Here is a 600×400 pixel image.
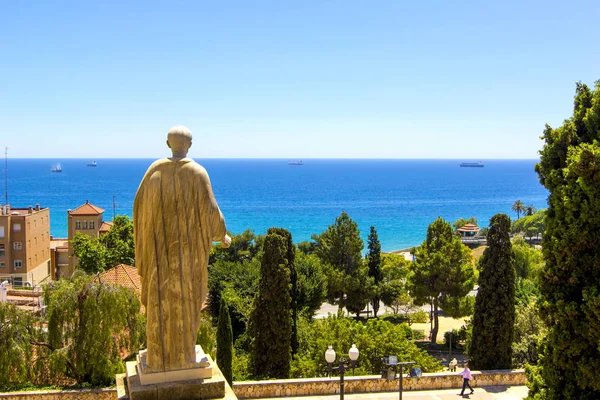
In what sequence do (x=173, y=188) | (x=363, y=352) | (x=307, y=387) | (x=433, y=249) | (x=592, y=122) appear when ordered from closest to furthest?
1. (x=173, y=188)
2. (x=592, y=122)
3. (x=307, y=387)
4. (x=363, y=352)
5. (x=433, y=249)

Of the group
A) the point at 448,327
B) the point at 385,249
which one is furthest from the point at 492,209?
the point at 448,327

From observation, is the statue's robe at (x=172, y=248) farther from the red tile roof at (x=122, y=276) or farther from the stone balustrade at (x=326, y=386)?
the red tile roof at (x=122, y=276)

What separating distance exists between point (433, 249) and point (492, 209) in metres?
132

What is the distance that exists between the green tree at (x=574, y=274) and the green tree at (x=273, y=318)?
974cm

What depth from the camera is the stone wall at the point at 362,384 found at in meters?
15.0

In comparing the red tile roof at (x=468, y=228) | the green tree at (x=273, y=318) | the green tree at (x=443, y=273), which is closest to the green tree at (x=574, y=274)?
the green tree at (x=273, y=318)

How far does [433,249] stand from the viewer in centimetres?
3052

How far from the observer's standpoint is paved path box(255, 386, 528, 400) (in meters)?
15.1

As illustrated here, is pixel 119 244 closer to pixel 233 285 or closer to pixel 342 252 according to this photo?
pixel 233 285

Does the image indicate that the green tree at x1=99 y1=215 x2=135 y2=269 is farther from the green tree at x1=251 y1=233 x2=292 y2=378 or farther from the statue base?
the statue base

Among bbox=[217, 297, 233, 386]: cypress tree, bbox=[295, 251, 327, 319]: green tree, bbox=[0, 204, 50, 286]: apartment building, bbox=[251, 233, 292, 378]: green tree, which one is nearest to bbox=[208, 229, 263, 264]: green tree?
bbox=[295, 251, 327, 319]: green tree

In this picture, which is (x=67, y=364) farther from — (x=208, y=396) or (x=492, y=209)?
(x=492, y=209)

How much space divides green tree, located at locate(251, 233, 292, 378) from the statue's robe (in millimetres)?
12997

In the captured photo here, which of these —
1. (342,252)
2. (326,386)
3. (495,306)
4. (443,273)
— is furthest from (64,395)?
(342,252)
